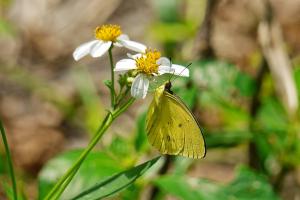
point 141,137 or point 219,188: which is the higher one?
point 141,137

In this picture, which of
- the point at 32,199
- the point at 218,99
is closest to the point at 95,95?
the point at 32,199

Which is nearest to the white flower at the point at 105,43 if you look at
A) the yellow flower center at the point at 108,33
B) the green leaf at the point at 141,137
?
the yellow flower center at the point at 108,33

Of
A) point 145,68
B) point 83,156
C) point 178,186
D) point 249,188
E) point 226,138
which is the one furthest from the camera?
point 226,138

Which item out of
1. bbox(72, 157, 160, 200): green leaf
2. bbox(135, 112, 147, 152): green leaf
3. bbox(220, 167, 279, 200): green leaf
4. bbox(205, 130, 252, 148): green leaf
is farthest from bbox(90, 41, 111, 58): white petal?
bbox(205, 130, 252, 148): green leaf

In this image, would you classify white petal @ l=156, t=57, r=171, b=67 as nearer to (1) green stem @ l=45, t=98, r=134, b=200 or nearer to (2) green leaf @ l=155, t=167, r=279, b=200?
(1) green stem @ l=45, t=98, r=134, b=200

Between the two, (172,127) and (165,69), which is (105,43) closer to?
(165,69)

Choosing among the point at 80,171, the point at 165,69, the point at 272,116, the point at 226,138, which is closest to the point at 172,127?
the point at 165,69

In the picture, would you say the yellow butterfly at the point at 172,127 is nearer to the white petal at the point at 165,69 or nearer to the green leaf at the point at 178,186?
the white petal at the point at 165,69

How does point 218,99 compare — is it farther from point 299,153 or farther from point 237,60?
point 237,60
